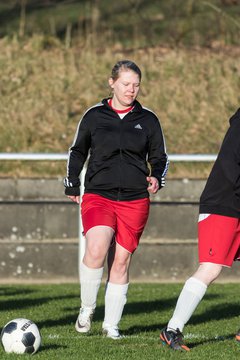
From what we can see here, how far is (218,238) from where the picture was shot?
7.46m

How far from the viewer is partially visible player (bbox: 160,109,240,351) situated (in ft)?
24.5

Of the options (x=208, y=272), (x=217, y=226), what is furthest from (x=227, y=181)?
(x=208, y=272)

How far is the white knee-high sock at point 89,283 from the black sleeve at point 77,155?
2.04ft

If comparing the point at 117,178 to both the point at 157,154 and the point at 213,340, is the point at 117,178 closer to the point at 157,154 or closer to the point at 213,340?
the point at 157,154

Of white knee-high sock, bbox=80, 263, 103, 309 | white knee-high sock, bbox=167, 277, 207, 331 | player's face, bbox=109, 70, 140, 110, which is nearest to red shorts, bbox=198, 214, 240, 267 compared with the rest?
white knee-high sock, bbox=167, 277, 207, 331

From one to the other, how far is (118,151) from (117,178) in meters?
0.21

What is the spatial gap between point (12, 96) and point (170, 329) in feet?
34.4

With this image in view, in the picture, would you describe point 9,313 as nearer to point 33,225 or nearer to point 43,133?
point 33,225

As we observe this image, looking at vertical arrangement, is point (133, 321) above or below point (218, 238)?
below

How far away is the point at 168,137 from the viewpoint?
16.7 metres

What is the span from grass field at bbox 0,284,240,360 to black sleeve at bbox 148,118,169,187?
1.28m

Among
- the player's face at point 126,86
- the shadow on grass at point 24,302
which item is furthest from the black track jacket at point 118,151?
the shadow on grass at point 24,302

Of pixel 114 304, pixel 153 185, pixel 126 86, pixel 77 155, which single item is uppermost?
pixel 126 86

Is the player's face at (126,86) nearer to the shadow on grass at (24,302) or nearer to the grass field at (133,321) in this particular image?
the grass field at (133,321)
